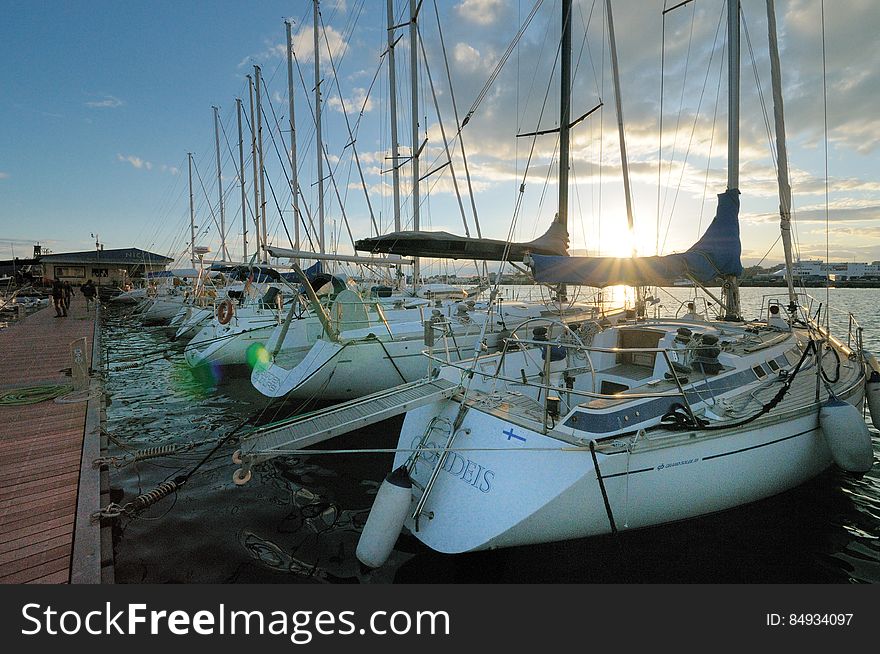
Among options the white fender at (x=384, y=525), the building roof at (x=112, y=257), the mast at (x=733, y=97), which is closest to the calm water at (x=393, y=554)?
the white fender at (x=384, y=525)

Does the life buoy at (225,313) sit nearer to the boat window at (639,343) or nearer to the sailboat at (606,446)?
the sailboat at (606,446)

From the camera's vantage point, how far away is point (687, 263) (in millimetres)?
7500

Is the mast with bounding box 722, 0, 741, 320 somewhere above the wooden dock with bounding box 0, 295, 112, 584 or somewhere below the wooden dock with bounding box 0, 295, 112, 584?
above

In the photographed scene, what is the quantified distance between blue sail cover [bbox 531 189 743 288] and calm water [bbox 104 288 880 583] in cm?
362

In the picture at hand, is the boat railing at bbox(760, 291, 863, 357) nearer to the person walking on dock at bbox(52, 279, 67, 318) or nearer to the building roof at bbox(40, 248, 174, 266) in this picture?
the person walking on dock at bbox(52, 279, 67, 318)

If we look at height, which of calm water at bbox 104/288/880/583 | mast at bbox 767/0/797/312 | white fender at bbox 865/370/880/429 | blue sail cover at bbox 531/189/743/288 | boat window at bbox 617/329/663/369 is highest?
mast at bbox 767/0/797/312

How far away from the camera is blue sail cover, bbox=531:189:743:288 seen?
755 centimetres

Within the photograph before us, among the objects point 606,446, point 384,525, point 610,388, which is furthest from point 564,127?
point 384,525

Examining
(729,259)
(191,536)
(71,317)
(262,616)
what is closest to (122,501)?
(191,536)

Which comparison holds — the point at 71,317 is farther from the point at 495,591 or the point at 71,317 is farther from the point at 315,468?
the point at 495,591

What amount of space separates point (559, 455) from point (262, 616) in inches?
108

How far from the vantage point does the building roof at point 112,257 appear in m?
59.4

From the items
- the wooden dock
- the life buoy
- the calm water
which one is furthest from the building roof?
the calm water

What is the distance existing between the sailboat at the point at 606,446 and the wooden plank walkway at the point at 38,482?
2.96 m
